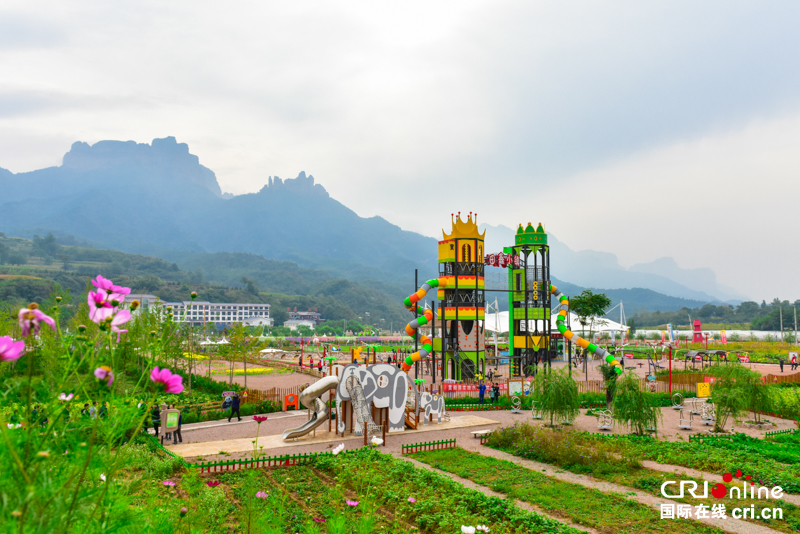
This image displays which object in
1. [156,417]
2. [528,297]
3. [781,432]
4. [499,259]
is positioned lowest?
[781,432]

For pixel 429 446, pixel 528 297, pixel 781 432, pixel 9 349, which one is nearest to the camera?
pixel 9 349

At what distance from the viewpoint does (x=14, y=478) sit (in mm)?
2627

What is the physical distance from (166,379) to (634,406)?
17932mm

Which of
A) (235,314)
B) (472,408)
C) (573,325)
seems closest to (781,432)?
(472,408)

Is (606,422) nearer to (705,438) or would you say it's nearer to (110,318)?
(705,438)

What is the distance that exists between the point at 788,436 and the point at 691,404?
721 cm

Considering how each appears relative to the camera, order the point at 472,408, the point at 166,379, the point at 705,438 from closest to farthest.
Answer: the point at 166,379, the point at 705,438, the point at 472,408

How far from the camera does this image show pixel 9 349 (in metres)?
2.49

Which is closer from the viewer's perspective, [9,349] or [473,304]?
[9,349]

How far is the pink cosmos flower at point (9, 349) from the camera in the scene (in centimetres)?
243

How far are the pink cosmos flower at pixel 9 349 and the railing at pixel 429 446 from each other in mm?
14406

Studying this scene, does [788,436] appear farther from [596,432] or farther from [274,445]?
[274,445]

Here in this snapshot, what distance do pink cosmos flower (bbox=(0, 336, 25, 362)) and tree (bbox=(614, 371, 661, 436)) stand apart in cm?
1860

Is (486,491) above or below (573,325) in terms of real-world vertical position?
below
